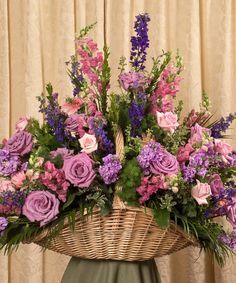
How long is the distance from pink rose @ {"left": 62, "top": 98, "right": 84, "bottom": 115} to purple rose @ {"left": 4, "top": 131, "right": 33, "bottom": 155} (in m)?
0.11

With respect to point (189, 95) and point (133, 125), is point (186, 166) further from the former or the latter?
point (189, 95)

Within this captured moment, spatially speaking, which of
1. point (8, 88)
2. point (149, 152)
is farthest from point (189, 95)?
point (149, 152)

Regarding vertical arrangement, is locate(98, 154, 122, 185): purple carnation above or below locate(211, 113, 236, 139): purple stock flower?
below

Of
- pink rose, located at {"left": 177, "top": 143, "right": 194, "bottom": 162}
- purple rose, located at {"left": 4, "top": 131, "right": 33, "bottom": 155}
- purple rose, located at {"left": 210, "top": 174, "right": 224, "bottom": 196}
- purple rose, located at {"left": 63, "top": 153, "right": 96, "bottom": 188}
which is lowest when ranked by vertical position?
purple rose, located at {"left": 210, "top": 174, "right": 224, "bottom": 196}

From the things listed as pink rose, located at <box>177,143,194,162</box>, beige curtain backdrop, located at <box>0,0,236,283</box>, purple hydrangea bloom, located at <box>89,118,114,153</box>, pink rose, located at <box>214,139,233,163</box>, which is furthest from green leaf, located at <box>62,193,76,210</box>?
beige curtain backdrop, located at <box>0,0,236,283</box>

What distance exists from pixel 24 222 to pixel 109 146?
0.84ft

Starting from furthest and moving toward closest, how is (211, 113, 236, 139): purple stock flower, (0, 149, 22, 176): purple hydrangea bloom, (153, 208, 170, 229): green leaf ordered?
(211, 113, 236, 139): purple stock flower, (0, 149, 22, 176): purple hydrangea bloom, (153, 208, 170, 229): green leaf

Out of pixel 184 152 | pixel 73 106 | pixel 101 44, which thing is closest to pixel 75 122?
pixel 73 106

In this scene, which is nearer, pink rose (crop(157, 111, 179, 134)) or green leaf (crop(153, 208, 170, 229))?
green leaf (crop(153, 208, 170, 229))

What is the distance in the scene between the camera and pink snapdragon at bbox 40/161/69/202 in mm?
1151

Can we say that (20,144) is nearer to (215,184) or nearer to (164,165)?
(164,165)

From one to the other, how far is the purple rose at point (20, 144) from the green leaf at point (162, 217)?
0.35 metres

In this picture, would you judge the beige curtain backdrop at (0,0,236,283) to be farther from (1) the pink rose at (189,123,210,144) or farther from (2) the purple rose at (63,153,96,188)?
(2) the purple rose at (63,153,96,188)

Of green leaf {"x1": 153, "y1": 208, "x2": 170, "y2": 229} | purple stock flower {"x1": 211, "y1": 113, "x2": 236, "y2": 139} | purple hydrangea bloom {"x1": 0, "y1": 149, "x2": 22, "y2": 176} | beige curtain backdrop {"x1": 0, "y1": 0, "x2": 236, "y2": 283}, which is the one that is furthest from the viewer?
beige curtain backdrop {"x1": 0, "y1": 0, "x2": 236, "y2": 283}
